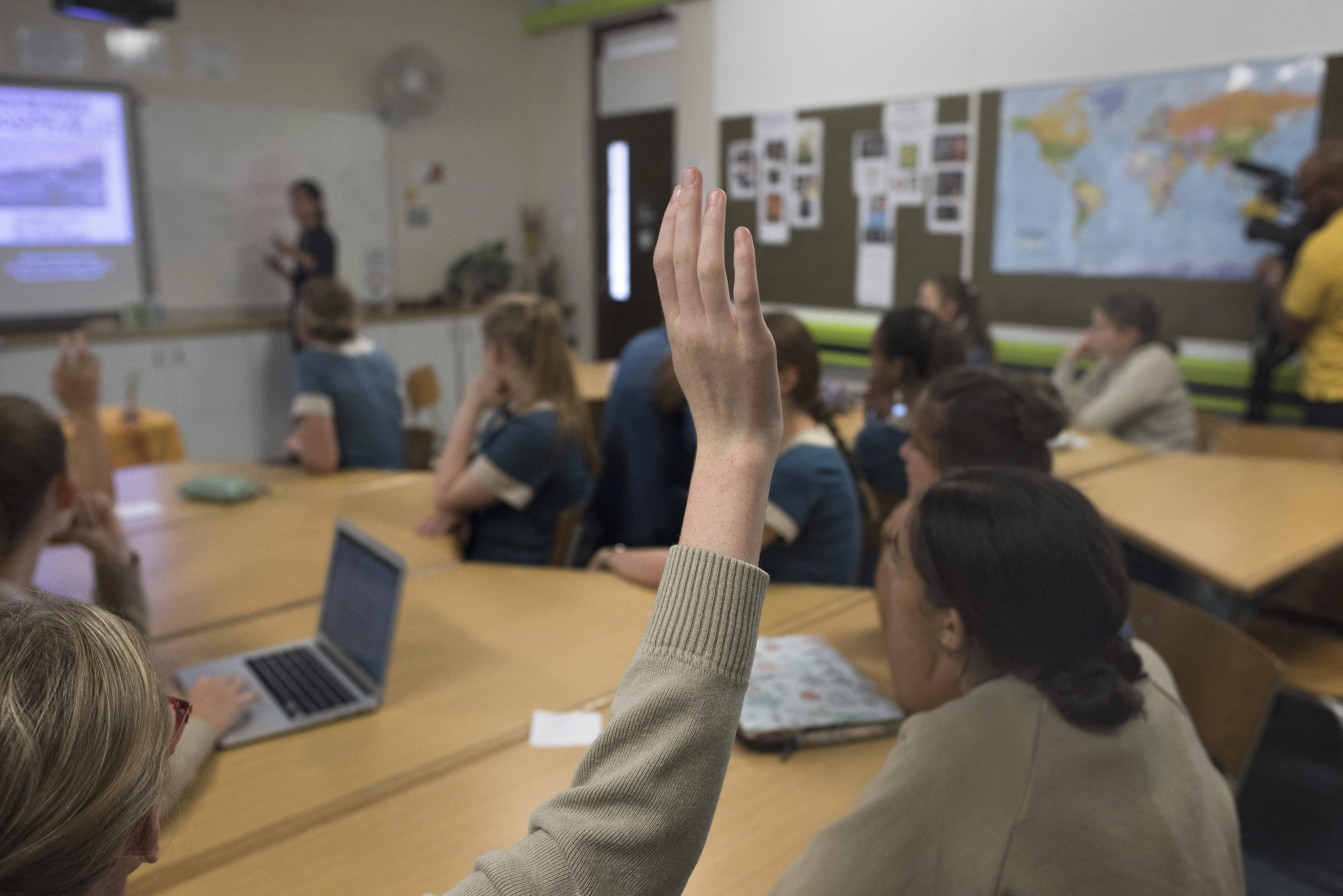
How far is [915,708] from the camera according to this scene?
4.34ft

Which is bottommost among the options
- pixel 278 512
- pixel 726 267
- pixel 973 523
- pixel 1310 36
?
pixel 278 512

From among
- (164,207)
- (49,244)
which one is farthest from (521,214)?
(49,244)

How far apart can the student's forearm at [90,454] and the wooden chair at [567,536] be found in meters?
1.00

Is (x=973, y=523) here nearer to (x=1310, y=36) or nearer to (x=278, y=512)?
(x=278, y=512)

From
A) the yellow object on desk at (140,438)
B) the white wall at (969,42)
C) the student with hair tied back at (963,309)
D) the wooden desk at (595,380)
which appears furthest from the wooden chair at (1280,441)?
the yellow object on desk at (140,438)

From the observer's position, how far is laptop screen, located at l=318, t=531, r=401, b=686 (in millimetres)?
1522

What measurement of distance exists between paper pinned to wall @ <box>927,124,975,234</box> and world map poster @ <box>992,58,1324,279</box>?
14 cm

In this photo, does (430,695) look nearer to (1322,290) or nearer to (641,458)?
(641,458)

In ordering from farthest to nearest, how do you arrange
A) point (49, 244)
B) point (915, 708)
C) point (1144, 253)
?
point (49, 244) < point (1144, 253) < point (915, 708)

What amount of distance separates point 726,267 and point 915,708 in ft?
2.89

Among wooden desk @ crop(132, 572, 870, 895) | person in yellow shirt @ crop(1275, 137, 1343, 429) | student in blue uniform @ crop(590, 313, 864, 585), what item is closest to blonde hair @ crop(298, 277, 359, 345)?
Result: wooden desk @ crop(132, 572, 870, 895)

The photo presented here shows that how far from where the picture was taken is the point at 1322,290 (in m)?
3.18

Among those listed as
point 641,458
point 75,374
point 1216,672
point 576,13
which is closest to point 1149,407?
point 641,458

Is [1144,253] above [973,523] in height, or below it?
above
